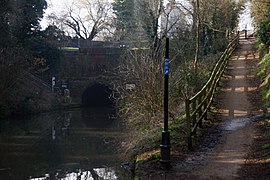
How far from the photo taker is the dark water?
43.5 feet

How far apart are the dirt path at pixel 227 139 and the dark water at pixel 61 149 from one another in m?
2.37

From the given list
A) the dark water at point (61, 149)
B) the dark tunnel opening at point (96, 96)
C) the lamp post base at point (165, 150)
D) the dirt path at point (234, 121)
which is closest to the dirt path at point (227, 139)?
the dirt path at point (234, 121)

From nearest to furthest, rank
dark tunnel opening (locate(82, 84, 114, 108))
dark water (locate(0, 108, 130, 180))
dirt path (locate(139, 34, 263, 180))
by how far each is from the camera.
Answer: dirt path (locate(139, 34, 263, 180)), dark water (locate(0, 108, 130, 180)), dark tunnel opening (locate(82, 84, 114, 108))

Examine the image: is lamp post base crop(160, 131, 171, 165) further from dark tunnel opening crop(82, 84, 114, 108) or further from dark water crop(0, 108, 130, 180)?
dark tunnel opening crop(82, 84, 114, 108)

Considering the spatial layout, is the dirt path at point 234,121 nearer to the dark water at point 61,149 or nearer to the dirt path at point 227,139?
the dirt path at point 227,139

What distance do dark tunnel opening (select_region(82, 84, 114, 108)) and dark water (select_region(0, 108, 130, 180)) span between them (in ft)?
41.7

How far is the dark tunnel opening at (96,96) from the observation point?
40053 mm

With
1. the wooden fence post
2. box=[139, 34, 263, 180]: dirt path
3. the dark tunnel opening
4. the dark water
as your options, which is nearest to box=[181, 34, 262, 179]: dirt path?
box=[139, 34, 263, 180]: dirt path

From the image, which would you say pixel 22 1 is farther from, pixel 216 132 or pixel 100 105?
pixel 216 132

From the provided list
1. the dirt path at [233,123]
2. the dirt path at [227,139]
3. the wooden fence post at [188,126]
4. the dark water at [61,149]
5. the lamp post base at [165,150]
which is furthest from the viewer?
the dark water at [61,149]

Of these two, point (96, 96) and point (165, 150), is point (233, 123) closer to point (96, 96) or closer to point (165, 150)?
point (165, 150)

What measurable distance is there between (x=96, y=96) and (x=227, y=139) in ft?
105

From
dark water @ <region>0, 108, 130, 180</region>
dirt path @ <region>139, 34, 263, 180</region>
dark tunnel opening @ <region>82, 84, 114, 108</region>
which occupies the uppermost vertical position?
dirt path @ <region>139, 34, 263, 180</region>

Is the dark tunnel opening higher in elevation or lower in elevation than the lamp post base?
lower
